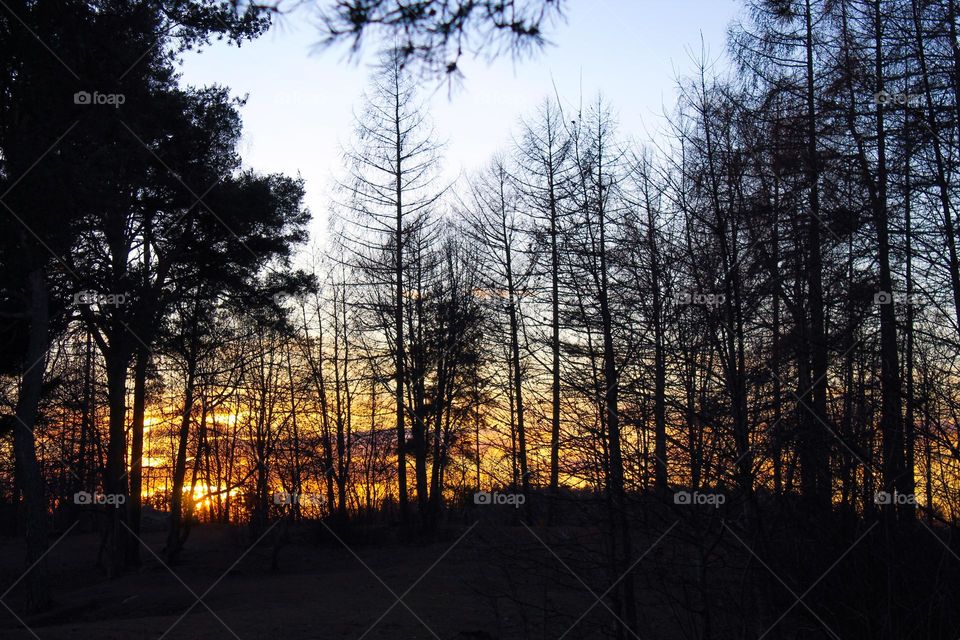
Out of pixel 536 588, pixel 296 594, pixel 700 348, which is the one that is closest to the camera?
pixel 700 348

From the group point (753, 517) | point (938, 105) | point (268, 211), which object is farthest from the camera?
point (268, 211)

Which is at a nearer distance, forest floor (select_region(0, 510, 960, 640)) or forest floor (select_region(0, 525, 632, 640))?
forest floor (select_region(0, 510, 960, 640))

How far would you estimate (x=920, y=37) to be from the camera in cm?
875

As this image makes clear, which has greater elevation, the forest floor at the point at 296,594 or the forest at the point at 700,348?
the forest at the point at 700,348

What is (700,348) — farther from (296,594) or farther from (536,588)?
(296,594)

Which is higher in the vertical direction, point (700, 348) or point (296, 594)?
point (700, 348)

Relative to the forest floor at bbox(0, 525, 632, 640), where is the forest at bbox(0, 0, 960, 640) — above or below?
above

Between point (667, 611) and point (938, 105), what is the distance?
6.59 meters

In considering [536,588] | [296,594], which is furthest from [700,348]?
[296,594]

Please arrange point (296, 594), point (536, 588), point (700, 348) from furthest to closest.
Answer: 1. point (296, 594)
2. point (536, 588)
3. point (700, 348)

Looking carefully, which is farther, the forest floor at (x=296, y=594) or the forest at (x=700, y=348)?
the forest floor at (x=296, y=594)

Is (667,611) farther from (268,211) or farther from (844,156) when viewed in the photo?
(268,211)

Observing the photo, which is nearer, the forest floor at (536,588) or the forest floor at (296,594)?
the forest floor at (536,588)

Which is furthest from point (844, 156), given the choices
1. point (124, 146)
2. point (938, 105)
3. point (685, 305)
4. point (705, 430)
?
point (124, 146)
